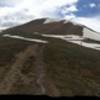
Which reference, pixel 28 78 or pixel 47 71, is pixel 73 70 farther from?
pixel 28 78

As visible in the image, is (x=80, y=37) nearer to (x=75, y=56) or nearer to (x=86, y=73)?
(x=75, y=56)

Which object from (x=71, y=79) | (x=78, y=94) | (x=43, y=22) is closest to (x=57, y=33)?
(x=43, y=22)

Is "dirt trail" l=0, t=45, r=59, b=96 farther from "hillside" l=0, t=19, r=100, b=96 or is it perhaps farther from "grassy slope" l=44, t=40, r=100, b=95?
"grassy slope" l=44, t=40, r=100, b=95

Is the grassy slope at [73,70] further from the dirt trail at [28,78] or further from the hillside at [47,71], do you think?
the dirt trail at [28,78]

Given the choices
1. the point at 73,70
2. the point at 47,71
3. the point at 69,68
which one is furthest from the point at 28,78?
the point at 69,68

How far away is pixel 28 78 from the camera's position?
45.3 meters

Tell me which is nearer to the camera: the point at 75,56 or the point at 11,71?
the point at 11,71

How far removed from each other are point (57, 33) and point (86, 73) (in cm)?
6514

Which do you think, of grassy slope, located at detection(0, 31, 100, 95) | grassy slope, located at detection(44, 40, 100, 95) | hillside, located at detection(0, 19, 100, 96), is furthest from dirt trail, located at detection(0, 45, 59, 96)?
grassy slope, located at detection(44, 40, 100, 95)

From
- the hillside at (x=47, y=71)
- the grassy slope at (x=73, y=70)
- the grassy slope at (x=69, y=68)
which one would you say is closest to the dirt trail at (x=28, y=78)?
the hillside at (x=47, y=71)

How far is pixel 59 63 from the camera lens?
189ft

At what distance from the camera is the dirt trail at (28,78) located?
38.9 m

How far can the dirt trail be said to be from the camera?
128ft

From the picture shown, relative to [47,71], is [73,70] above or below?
below
